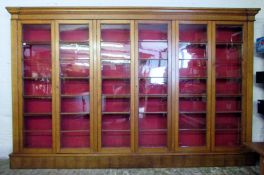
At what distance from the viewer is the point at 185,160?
352cm

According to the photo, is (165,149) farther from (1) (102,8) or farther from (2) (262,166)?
(1) (102,8)

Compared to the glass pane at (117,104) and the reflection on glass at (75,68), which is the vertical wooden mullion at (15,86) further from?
the glass pane at (117,104)

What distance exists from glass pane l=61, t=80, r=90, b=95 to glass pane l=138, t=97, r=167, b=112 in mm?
874

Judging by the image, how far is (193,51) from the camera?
12.0 ft

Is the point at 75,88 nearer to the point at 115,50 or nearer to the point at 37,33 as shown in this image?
the point at 115,50

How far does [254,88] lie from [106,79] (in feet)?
7.91

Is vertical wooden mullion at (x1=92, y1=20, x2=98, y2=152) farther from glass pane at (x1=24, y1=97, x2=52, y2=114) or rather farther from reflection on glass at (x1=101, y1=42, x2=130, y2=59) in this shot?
glass pane at (x1=24, y1=97, x2=52, y2=114)

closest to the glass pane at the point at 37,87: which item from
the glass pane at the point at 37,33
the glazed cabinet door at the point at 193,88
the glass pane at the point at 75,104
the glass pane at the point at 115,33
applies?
the glass pane at the point at 75,104

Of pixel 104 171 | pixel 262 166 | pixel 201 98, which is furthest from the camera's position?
pixel 201 98

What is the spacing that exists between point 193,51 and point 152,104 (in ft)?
3.44

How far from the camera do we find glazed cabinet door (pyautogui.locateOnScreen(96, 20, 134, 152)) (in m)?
3.49

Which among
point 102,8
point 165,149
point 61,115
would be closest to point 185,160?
point 165,149

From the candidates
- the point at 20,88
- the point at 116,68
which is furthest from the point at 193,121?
the point at 20,88

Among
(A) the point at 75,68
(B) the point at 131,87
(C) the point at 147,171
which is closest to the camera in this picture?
(C) the point at 147,171
